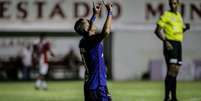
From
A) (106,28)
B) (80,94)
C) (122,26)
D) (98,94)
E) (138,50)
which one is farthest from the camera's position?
(138,50)

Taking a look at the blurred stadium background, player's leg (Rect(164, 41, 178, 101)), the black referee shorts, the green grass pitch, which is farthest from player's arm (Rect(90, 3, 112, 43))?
the blurred stadium background

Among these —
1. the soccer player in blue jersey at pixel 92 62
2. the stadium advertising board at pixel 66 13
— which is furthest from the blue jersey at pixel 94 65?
the stadium advertising board at pixel 66 13

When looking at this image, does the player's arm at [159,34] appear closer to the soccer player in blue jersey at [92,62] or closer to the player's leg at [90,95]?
the soccer player in blue jersey at [92,62]

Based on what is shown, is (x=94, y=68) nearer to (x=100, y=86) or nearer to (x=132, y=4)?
(x=100, y=86)

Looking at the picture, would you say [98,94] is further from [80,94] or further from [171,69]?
[80,94]

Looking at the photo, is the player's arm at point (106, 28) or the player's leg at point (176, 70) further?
the player's leg at point (176, 70)

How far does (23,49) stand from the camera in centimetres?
3838

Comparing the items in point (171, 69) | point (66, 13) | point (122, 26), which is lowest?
point (122, 26)

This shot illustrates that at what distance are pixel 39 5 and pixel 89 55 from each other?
26.5 m

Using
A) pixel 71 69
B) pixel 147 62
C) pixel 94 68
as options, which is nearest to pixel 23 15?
pixel 71 69

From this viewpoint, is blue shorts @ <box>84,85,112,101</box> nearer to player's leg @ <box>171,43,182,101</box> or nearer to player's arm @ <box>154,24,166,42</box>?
player's leg @ <box>171,43,182,101</box>

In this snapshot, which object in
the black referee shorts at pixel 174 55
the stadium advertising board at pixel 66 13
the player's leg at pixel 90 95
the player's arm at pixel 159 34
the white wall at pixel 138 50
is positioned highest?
the player's arm at pixel 159 34

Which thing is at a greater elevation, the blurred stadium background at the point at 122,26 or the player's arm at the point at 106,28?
the player's arm at the point at 106,28

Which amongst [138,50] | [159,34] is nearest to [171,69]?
[159,34]
